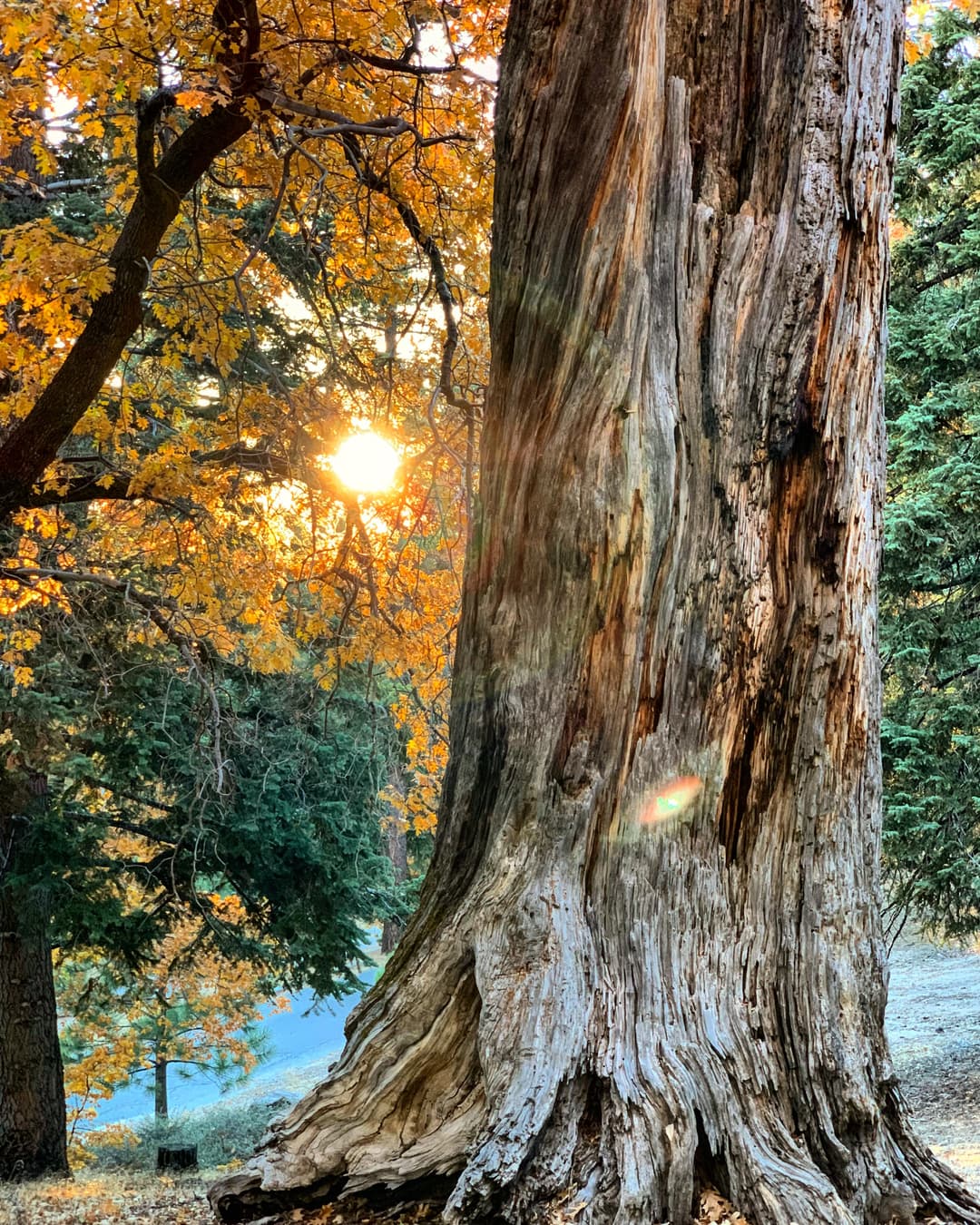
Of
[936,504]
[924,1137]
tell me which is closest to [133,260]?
[936,504]

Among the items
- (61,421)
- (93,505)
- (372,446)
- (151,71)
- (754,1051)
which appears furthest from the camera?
(93,505)

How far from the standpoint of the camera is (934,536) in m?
9.52

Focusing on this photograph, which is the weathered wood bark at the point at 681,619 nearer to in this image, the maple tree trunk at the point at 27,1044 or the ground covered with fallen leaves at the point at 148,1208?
the ground covered with fallen leaves at the point at 148,1208

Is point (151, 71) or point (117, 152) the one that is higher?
point (117, 152)

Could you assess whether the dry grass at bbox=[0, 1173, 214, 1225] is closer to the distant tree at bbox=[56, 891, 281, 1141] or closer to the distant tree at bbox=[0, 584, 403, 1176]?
the distant tree at bbox=[0, 584, 403, 1176]

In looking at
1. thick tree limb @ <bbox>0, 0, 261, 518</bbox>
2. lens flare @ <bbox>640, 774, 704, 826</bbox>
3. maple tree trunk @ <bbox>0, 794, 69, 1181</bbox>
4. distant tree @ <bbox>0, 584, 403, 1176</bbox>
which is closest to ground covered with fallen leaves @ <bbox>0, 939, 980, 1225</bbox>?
maple tree trunk @ <bbox>0, 794, 69, 1181</bbox>

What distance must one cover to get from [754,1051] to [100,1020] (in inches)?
595

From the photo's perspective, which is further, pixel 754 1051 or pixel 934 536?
pixel 934 536

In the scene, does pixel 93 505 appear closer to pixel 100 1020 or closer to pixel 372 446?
pixel 372 446

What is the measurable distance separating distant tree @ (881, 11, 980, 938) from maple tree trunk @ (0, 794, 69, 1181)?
8.54 metres

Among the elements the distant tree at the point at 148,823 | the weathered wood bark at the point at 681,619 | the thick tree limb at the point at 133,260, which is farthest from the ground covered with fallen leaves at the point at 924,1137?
the thick tree limb at the point at 133,260

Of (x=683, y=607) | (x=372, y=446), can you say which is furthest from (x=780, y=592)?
(x=372, y=446)

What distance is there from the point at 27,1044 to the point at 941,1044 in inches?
447

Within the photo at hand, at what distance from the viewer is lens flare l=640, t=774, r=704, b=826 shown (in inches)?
104
